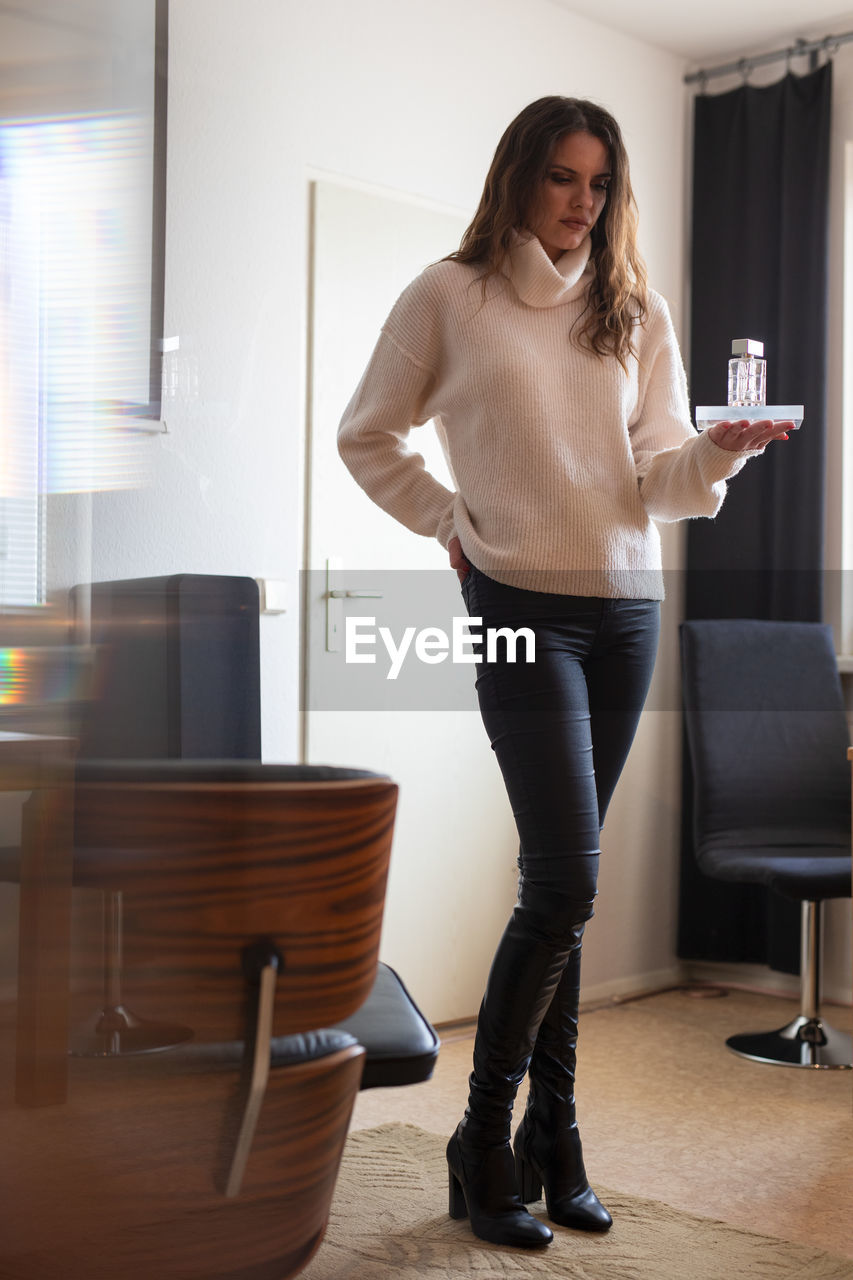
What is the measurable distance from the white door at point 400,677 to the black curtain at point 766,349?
72cm

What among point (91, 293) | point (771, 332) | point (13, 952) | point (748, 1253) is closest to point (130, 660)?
point (91, 293)

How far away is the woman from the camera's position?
5.62 feet

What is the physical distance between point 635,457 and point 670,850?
76.1 inches

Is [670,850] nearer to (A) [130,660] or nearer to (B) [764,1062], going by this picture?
(B) [764,1062]

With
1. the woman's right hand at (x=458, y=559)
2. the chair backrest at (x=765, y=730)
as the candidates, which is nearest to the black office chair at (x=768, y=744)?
the chair backrest at (x=765, y=730)

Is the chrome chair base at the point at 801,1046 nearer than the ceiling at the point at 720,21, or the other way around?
the chrome chair base at the point at 801,1046

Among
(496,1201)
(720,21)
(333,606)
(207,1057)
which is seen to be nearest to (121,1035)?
(207,1057)

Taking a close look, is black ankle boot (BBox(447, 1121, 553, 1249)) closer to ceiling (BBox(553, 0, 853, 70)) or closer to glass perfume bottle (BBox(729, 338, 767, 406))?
glass perfume bottle (BBox(729, 338, 767, 406))

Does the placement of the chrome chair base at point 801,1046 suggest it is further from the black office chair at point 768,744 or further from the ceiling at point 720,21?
the ceiling at point 720,21

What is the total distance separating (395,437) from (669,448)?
0.37m

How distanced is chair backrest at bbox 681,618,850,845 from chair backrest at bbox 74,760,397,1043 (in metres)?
2.32

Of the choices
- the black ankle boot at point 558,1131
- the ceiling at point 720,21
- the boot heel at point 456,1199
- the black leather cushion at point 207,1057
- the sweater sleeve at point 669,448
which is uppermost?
the ceiling at point 720,21

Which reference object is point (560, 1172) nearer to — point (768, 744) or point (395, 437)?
point (395, 437)

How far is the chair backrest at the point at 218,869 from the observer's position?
86 centimetres
